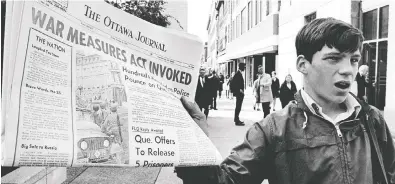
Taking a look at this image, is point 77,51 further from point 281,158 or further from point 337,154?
point 337,154

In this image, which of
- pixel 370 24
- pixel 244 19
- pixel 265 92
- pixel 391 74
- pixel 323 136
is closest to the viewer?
pixel 323 136

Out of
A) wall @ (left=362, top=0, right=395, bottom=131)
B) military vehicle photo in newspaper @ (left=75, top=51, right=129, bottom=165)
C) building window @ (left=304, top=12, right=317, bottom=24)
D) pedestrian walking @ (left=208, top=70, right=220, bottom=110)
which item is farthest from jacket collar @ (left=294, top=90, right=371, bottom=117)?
building window @ (left=304, top=12, right=317, bottom=24)

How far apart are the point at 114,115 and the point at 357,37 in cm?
91

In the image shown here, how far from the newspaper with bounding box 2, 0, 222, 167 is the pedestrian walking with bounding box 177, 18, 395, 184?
0.13 metres

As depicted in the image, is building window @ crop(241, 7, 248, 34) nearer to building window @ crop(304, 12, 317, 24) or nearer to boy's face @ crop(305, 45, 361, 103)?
building window @ crop(304, 12, 317, 24)

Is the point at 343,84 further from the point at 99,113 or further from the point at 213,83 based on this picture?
the point at 213,83

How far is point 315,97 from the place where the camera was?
153cm

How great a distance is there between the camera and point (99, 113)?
1293 millimetres

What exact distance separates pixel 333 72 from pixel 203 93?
9.23m

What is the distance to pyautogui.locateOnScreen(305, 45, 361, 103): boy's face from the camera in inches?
56.6

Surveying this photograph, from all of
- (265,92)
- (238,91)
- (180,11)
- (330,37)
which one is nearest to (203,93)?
(238,91)

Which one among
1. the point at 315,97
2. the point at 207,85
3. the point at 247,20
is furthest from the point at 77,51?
the point at 247,20

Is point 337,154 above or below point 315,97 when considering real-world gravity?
below

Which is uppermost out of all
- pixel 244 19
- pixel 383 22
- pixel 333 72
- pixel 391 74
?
pixel 244 19
